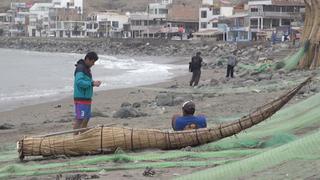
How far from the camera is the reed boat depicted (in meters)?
6.80

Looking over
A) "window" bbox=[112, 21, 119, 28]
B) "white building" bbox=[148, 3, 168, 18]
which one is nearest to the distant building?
"white building" bbox=[148, 3, 168, 18]

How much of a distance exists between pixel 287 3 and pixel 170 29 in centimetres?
2588

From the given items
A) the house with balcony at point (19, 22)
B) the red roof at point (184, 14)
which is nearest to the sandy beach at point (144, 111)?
the red roof at point (184, 14)

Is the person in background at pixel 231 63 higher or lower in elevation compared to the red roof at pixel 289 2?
lower

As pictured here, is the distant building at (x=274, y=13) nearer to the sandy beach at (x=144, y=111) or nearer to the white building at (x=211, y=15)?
the white building at (x=211, y=15)

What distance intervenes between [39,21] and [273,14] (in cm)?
8274

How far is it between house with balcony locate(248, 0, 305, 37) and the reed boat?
6717 cm

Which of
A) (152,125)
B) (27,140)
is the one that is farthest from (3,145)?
(27,140)

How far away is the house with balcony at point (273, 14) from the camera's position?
2881 inches

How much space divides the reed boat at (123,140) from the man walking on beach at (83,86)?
710 millimetres

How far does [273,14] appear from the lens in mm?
73250

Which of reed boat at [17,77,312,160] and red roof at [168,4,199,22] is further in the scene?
red roof at [168,4,199,22]

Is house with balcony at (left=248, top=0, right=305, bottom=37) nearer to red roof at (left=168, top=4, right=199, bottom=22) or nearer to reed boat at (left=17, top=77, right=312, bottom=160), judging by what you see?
red roof at (left=168, top=4, right=199, bottom=22)

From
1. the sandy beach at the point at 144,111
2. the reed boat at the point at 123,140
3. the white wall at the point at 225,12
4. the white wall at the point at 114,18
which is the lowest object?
the sandy beach at the point at 144,111
